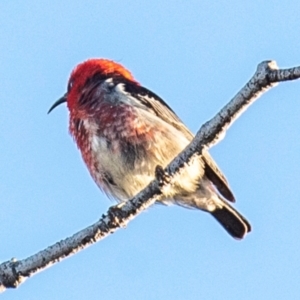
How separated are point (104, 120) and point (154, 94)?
80cm

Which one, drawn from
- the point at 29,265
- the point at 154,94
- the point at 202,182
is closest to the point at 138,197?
the point at 29,265

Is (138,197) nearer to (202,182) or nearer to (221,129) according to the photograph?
(221,129)

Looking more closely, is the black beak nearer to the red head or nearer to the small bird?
the red head

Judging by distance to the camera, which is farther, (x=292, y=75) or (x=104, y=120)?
(x=104, y=120)

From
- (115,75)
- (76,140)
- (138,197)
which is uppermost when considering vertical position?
(115,75)

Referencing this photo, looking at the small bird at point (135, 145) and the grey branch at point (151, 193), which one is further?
the small bird at point (135, 145)

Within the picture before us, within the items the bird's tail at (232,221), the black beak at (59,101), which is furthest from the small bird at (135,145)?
the black beak at (59,101)

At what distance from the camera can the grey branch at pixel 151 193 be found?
3.84 m

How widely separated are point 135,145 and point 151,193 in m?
1.55

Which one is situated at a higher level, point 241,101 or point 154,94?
point 154,94

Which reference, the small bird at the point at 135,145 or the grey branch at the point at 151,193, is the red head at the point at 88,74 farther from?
the grey branch at the point at 151,193

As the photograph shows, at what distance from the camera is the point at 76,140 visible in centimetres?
689

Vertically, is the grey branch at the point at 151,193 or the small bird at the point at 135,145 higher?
the small bird at the point at 135,145

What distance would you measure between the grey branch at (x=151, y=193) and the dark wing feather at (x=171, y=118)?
1.58 meters
